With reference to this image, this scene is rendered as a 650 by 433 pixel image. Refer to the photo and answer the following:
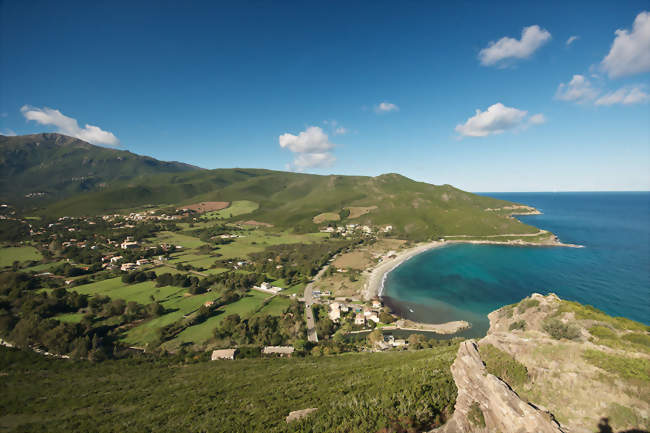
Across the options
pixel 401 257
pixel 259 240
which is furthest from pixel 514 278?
pixel 259 240

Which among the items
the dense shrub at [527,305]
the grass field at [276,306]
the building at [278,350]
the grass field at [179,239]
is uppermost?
the dense shrub at [527,305]

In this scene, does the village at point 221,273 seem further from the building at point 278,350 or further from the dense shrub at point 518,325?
the dense shrub at point 518,325

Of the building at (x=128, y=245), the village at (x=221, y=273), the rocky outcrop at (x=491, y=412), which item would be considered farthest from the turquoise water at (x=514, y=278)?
the building at (x=128, y=245)

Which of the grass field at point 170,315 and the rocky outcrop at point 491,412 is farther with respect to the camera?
the grass field at point 170,315

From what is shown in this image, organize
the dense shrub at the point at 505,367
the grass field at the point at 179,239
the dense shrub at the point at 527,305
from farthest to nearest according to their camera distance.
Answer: the grass field at the point at 179,239, the dense shrub at the point at 527,305, the dense shrub at the point at 505,367

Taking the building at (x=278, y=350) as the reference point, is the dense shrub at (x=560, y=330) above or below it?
above

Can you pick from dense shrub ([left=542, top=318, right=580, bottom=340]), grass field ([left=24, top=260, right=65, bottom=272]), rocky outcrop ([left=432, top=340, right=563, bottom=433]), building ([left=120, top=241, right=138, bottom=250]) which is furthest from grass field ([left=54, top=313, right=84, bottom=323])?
dense shrub ([left=542, top=318, right=580, bottom=340])

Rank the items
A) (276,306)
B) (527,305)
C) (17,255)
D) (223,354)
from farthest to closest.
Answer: (17,255), (276,306), (223,354), (527,305)

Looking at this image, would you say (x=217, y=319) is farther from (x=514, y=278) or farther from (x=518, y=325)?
(x=514, y=278)
